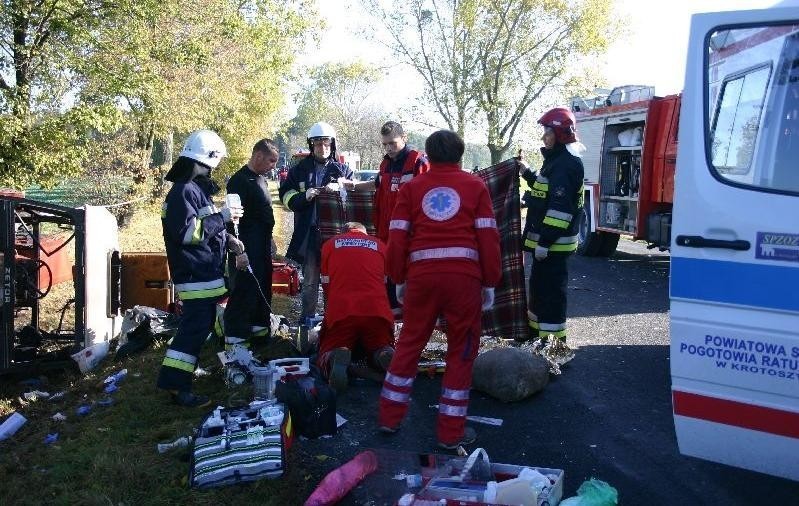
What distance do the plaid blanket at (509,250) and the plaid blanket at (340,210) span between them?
52.6 inches

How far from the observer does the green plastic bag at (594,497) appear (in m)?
3.21

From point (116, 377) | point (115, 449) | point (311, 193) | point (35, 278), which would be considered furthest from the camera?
point (35, 278)

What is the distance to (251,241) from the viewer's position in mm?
6219

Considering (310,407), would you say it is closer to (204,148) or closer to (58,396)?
(204,148)

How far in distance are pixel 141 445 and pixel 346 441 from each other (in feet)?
4.33

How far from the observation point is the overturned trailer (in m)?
6.02

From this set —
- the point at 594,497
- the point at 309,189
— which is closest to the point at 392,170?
the point at 309,189

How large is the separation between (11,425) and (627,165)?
10.6 meters

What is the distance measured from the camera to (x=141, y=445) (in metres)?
4.48

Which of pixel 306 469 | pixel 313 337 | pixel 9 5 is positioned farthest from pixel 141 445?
pixel 9 5

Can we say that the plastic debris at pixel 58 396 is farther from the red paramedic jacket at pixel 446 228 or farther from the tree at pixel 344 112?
the tree at pixel 344 112

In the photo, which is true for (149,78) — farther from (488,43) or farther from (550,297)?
(488,43)

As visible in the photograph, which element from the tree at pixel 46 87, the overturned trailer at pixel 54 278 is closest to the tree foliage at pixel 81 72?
the tree at pixel 46 87

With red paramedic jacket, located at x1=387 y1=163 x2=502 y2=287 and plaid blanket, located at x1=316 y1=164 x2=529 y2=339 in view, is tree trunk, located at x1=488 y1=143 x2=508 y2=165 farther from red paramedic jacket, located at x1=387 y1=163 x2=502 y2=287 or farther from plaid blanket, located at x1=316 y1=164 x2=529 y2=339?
red paramedic jacket, located at x1=387 y1=163 x2=502 y2=287
